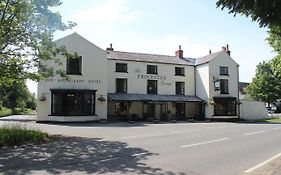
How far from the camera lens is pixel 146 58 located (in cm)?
4044

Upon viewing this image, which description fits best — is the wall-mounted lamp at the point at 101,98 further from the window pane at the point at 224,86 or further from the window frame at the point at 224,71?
the window frame at the point at 224,71

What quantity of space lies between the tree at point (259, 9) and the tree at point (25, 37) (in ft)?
34.2

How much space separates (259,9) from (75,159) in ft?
24.3

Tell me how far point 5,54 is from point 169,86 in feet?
88.5

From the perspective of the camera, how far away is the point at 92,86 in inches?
1278

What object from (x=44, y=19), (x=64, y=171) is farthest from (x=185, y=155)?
(x=44, y=19)

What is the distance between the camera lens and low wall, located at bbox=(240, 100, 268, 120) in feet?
141

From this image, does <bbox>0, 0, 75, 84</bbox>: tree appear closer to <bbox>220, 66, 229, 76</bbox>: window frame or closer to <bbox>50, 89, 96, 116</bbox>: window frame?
<bbox>50, 89, 96, 116</bbox>: window frame

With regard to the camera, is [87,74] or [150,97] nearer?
[87,74]

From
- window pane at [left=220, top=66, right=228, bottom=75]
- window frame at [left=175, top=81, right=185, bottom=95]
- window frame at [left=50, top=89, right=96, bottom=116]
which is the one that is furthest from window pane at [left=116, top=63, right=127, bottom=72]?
window pane at [left=220, top=66, right=228, bottom=75]

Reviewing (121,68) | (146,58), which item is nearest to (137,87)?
(121,68)

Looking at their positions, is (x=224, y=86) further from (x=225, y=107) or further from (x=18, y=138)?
(x=18, y=138)

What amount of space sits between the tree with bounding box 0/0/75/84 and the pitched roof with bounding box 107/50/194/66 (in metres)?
20.3

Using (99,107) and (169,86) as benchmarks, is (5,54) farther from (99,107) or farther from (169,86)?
(169,86)
